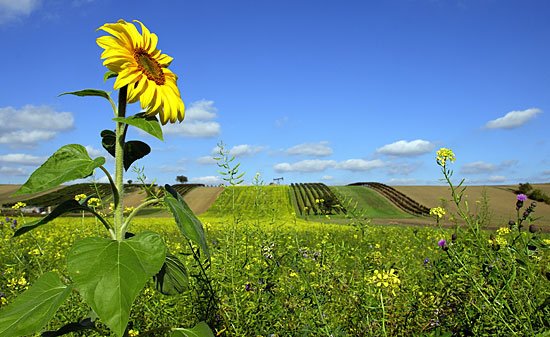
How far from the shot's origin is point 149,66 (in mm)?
1603

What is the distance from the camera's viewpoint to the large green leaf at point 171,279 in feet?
5.35

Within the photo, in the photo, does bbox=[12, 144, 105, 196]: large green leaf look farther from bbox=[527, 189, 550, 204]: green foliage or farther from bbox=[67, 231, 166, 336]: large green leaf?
bbox=[527, 189, 550, 204]: green foliage

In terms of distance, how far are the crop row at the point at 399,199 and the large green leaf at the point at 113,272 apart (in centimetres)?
3664

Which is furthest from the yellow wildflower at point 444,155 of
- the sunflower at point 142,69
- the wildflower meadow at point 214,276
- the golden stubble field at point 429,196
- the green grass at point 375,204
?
the golden stubble field at point 429,196

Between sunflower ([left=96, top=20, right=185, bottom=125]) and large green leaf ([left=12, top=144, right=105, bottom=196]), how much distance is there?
11.6 inches

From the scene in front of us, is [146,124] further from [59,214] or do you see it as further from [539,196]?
[539,196]

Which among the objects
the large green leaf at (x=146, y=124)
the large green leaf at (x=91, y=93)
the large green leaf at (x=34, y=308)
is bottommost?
the large green leaf at (x=34, y=308)

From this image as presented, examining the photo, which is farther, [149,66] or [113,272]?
[149,66]

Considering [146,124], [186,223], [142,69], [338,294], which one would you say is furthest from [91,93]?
[338,294]

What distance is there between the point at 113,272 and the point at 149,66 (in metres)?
0.94

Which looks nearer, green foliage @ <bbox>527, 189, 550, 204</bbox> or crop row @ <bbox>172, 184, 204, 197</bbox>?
green foliage @ <bbox>527, 189, 550, 204</bbox>

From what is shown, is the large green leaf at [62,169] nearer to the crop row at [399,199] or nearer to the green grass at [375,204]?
the green grass at [375,204]

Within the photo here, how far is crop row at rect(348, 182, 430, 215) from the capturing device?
38.6 m

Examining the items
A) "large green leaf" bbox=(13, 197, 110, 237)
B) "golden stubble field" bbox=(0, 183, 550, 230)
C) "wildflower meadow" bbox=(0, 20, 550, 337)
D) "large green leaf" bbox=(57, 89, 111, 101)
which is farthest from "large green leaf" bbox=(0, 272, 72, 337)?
"golden stubble field" bbox=(0, 183, 550, 230)
